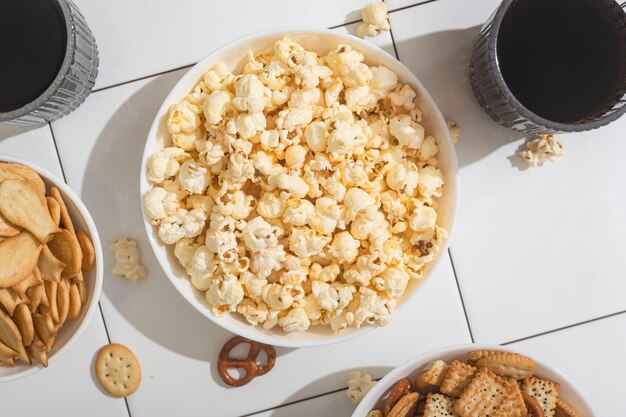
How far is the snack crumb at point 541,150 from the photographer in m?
1.02

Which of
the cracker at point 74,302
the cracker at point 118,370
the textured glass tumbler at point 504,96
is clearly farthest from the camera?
the cracker at point 118,370

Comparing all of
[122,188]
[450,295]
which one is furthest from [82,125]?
[450,295]

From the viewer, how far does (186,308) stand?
1060 mm

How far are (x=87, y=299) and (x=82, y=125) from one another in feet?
1.06

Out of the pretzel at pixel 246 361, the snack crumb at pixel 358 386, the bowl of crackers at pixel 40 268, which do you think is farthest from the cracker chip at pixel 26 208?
the snack crumb at pixel 358 386

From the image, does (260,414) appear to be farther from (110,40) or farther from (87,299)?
(110,40)

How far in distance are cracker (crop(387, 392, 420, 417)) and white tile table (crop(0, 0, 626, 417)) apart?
130 millimetres

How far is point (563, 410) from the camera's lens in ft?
3.04

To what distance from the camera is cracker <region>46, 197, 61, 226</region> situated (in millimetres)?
917

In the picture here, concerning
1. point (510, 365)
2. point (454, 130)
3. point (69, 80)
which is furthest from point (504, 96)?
point (69, 80)

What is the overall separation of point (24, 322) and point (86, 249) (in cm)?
15

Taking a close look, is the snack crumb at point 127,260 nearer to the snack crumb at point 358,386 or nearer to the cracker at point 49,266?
the cracker at point 49,266

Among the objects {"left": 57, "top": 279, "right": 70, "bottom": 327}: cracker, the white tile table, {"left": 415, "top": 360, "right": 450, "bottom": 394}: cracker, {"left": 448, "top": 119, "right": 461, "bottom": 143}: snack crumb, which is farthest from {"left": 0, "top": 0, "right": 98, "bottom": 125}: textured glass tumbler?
{"left": 415, "top": 360, "right": 450, "bottom": 394}: cracker

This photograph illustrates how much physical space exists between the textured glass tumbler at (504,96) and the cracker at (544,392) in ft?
1.37
